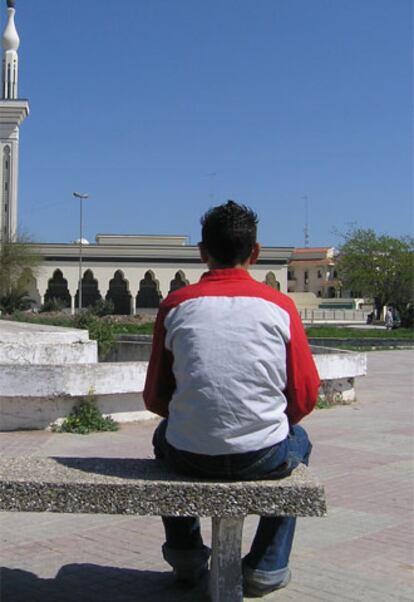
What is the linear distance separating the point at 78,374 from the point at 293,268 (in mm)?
130563

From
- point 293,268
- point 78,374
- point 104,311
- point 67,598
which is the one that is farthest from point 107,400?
point 293,268

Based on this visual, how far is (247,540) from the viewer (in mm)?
4926

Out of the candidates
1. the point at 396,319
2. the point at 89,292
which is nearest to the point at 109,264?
the point at 89,292

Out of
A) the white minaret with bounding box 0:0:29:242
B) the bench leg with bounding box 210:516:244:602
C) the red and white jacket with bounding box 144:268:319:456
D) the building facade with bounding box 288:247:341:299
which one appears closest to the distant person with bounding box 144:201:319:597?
the red and white jacket with bounding box 144:268:319:456

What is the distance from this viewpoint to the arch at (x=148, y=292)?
266ft

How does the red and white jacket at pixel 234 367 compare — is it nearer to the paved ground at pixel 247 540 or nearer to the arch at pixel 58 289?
the paved ground at pixel 247 540

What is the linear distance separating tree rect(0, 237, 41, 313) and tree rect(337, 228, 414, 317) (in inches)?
1002

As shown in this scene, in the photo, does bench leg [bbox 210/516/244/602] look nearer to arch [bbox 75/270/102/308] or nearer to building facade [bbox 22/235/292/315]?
building facade [bbox 22/235/292/315]

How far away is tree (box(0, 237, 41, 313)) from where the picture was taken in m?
59.7

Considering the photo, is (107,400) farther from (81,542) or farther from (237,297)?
(237,297)

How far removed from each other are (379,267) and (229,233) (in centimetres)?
6362

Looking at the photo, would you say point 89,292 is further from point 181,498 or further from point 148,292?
Answer: point 181,498

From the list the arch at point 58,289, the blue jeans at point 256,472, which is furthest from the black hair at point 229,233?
the arch at point 58,289

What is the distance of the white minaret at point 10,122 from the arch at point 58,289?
24.5ft
